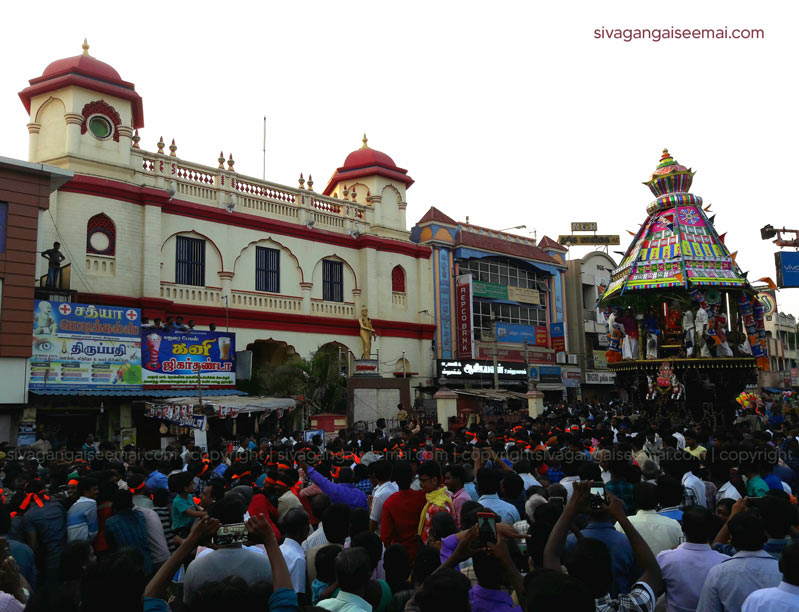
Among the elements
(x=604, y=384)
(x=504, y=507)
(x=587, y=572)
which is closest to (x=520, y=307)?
(x=604, y=384)

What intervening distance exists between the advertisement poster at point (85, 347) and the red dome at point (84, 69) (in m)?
8.57

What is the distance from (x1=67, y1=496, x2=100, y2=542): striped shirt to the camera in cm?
604

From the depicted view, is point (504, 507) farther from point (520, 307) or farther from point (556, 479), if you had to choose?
point (520, 307)

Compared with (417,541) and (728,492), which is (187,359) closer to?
(417,541)

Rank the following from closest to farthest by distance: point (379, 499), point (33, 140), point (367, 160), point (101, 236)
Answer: point (379, 499), point (101, 236), point (33, 140), point (367, 160)

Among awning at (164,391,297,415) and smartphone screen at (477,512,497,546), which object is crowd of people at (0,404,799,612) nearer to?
smartphone screen at (477,512,497,546)

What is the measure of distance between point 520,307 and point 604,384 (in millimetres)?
8917

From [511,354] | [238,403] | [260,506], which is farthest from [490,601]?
[511,354]

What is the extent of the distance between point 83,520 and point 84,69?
21.1 metres

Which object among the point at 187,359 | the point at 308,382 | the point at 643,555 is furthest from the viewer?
the point at 308,382

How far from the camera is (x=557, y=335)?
37906mm

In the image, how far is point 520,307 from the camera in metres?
36.8

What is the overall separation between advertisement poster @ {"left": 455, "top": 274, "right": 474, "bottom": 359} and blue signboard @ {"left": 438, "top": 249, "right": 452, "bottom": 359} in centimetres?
42

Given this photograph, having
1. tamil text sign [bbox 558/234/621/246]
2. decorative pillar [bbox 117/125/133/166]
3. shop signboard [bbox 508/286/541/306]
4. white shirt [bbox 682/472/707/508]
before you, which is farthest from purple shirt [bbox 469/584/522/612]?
tamil text sign [bbox 558/234/621/246]
